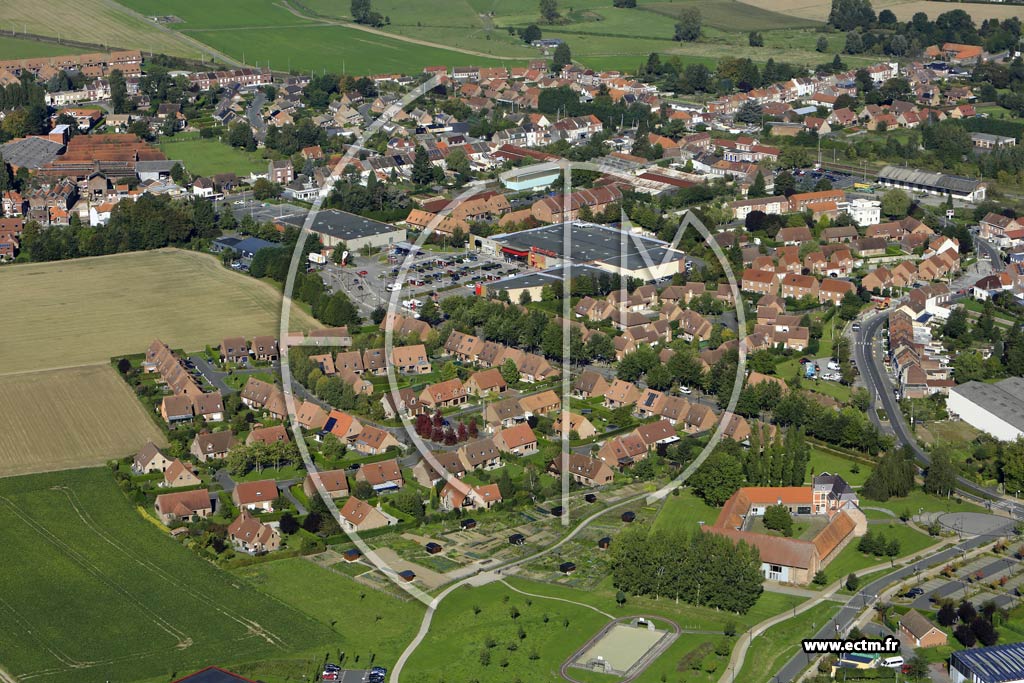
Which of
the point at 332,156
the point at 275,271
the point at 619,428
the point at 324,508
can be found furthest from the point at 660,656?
the point at 332,156

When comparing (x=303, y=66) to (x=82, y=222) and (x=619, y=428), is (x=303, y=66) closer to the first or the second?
(x=82, y=222)

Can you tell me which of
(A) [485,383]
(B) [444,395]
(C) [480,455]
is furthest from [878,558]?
(B) [444,395]

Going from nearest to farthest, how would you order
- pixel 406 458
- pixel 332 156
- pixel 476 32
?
pixel 406 458 < pixel 332 156 < pixel 476 32

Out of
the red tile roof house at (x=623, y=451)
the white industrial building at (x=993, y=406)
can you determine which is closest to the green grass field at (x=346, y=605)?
the red tile roof house at (x=623, y=451)

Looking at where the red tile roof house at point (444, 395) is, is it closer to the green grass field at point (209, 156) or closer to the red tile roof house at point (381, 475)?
the red tile roof house at point (381, 475)

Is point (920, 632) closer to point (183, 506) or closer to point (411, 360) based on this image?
point (183, 506)

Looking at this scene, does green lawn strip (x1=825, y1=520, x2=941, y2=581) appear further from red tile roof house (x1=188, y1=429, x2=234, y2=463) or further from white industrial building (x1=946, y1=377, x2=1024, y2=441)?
red tile roof house (x1=188, y1=429, x2=234, y2=463)
